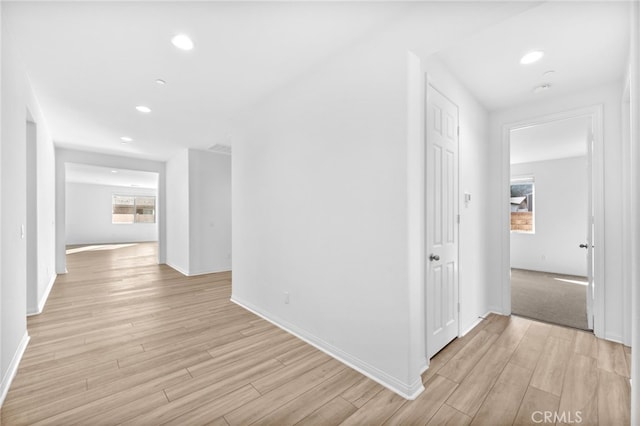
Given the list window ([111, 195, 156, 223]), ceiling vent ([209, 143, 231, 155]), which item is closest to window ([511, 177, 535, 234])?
ceiling vent ([209, 143, 231, 155])

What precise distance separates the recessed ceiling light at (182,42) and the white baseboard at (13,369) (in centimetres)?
280

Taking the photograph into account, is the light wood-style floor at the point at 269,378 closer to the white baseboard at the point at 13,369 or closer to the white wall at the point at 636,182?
the white baseboard at the point at 13,369

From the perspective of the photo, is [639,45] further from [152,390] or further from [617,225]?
[152,390]

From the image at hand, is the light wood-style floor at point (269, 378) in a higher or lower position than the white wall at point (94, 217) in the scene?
lower

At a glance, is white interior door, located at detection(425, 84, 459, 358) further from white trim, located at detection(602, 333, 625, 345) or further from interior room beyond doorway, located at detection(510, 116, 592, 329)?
interior room beyond doorway, located at detection(510, 116, 592, 329)

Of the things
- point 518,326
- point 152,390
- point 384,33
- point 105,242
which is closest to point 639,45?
point 384,33

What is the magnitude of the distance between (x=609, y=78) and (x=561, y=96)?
0.40m

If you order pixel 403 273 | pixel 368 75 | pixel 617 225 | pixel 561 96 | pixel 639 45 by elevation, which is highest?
pixel 561 96

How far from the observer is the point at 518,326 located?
9.88 feet

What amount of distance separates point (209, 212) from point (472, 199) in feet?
17.1

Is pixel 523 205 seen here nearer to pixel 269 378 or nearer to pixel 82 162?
pixel 269 378

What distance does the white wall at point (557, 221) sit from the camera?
5758 mm

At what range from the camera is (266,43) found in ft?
7.31

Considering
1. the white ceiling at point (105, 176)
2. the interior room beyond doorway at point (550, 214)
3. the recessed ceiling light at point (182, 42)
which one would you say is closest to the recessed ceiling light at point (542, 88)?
the interior room beyond doorway at point (550, 214)
